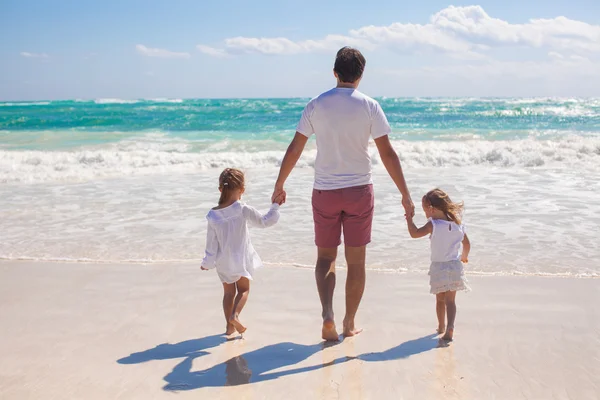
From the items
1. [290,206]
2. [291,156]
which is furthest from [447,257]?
[290,206]

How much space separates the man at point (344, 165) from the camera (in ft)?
11.3

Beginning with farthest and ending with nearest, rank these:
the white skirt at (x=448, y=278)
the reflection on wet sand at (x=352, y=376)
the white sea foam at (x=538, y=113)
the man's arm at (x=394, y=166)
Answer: the white sea foam at (x=538, y=113), the white skirt at (x=448, y=278), the man's arm at (x=394, y=166), the reflection on wet sand at (x=352, y=376)

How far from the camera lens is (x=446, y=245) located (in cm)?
380

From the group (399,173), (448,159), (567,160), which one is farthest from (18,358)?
(567,160)

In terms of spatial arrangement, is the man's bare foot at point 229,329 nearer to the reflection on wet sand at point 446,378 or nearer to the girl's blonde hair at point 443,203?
the reflection on wet sand at point 446,378

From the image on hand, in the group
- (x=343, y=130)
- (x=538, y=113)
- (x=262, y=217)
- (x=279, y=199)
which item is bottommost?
(x=262, y=217)

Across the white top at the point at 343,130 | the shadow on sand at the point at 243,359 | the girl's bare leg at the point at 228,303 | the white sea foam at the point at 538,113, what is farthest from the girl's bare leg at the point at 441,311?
the white sea foam at the point at 538,113

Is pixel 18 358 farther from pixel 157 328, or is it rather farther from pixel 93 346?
pixel 157 328

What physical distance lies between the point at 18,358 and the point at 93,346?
1.36 feet

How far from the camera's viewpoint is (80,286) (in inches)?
193

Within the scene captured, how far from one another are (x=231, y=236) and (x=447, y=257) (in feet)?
4.55

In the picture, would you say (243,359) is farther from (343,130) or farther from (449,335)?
(343,130)

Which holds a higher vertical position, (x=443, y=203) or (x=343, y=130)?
(x=343, y=130)

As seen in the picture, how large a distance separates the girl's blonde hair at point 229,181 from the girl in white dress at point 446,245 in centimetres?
117
